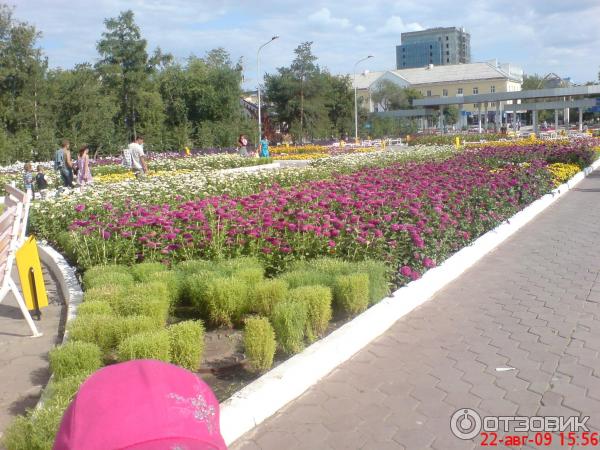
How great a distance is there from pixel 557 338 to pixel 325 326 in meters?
1.77

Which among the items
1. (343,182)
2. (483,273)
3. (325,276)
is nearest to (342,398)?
(325,276)

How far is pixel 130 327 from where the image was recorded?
13.2 feet

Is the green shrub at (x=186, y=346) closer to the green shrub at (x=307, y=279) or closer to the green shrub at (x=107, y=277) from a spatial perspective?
the green shrub at (x=307, y=279)

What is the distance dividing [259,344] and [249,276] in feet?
4.40

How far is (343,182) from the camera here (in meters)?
9.70

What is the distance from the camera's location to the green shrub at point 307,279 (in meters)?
5.08

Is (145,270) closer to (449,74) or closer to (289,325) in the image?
(289,325)

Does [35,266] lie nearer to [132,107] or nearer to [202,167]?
[202,167]

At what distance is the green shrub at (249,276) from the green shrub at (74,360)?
61.8 inches

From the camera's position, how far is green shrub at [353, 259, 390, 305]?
5223mm

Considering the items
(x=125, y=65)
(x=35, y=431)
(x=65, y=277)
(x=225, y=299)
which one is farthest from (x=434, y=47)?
(x=35, y=431)

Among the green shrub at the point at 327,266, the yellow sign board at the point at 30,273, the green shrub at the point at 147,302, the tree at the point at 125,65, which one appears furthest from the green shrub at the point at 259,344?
the tree at the point at 125,65

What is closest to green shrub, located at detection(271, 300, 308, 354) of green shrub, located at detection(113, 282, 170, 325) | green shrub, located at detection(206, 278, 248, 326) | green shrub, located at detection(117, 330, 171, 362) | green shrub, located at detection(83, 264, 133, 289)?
green shrub, located at detection(206, 278, 248, 326)

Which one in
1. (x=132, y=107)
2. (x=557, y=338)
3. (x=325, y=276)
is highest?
(x=132, y=107)
